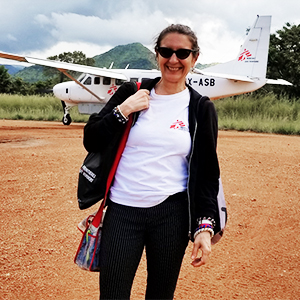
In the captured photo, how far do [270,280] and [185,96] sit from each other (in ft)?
8.10

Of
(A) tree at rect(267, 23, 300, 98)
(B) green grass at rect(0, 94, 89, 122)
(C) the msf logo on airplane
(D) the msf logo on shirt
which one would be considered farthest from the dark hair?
(A) tree at rect(267, 23, 300, 98)

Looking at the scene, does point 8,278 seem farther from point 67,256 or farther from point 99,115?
point 99,115

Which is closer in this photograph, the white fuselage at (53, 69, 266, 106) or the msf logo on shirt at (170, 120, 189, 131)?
the msf logo on shirt at (170, 120, 189, 131)

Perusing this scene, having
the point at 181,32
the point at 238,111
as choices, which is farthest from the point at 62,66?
the point at 181,32

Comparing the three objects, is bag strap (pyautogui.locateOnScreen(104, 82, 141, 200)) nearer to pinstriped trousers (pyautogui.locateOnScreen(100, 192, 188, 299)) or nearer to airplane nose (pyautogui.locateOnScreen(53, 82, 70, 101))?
pinstriped trousers (pyautogui.locateOnScreen(100, 192, 188, 299))

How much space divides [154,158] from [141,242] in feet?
1.43

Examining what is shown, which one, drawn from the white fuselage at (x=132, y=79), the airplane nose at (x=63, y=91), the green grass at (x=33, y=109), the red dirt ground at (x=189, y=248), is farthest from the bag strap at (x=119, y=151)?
the green grass at (x=33, y=109)

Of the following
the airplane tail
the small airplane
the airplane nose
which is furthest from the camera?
the airplane nose

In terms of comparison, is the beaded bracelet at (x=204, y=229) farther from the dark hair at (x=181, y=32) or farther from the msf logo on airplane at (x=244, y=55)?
the msf logo on airplane at (x=244, y=55)

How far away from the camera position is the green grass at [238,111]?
2066 cm

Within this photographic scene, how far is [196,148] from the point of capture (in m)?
2.40

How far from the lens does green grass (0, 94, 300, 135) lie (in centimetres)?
2066

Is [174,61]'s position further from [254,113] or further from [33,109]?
[33,109]

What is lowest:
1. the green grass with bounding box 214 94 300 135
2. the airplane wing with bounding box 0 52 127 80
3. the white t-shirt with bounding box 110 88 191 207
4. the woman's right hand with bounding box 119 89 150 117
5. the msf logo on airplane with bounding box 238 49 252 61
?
the green grass with bounding box 214 94 300 135
